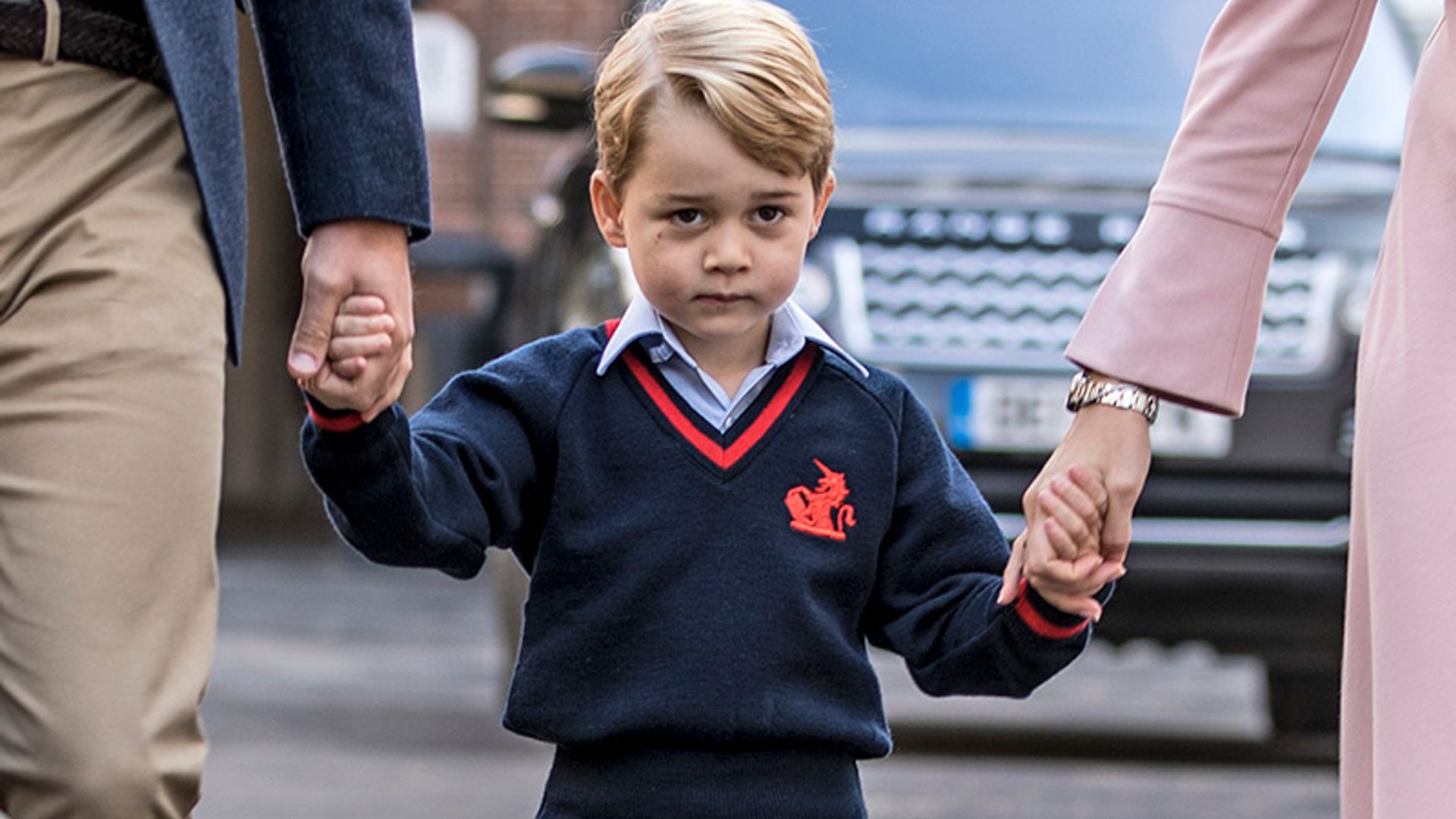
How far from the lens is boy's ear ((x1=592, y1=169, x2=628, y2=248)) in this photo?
2885mm

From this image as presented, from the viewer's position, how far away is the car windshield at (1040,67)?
22.9 ft

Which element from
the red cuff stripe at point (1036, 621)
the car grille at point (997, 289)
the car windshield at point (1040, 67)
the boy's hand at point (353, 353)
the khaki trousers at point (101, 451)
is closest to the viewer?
the khaki trousers at point (101, 451)

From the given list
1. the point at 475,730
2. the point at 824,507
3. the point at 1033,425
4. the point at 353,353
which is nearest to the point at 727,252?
the point at 824,507

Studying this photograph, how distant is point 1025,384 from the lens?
6266 mm

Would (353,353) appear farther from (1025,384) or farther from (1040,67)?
(1040,67)

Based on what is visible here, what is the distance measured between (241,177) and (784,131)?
0.51 metres

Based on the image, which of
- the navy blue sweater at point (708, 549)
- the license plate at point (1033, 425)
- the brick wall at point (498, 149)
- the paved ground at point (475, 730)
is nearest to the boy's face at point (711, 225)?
the navy blue sweater at point (708, 549)

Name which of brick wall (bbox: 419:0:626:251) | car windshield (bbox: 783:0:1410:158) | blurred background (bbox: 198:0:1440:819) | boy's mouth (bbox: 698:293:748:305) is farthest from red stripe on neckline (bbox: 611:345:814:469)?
brick wall (bbox: 419:0:626:251)

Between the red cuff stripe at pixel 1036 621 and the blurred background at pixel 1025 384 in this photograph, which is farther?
the blurred background at pixel 1025 384

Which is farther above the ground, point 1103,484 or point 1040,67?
point 1103,484

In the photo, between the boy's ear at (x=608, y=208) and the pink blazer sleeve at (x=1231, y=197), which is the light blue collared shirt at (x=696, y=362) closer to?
the boy's ear at (x=608, y=208)

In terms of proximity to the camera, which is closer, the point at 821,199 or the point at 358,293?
the point at 358,293

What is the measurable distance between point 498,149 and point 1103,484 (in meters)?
12.6

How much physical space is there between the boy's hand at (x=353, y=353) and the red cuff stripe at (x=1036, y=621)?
0.62 metres
